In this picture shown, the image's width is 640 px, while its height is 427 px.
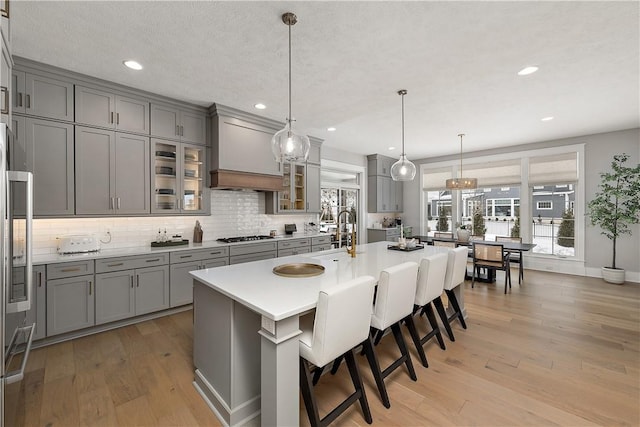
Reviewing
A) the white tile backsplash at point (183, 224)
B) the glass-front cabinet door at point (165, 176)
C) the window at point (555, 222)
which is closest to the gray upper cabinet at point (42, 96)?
the glass-front cabinet door at point (165, 176)

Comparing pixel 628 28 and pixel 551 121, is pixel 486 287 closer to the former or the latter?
pixel 551 121

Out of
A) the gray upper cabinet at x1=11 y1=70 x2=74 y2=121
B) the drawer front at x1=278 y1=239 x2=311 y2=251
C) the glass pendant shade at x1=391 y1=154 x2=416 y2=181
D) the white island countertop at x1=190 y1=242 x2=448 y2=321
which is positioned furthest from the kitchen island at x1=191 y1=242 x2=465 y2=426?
the gray upper cabinet at x1=11 y1=70 x2=74 y2=121

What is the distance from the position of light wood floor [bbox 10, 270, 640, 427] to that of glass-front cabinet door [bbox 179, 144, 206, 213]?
5.05 ft

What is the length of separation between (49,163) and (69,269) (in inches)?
43.9

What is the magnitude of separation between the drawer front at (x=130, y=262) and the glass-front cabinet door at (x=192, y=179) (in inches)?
30.4

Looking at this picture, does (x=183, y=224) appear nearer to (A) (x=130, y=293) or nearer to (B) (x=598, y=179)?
(A) (x=130, y=293)

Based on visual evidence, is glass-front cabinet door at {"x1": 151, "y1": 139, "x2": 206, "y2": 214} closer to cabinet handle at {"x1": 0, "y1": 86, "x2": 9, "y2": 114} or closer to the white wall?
cabinet handle at {"x1": 0, "y1": 86, "x2": 9, "y2": 114}

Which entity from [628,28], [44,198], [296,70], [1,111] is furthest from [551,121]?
[44,198]

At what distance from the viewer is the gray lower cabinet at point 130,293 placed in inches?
119

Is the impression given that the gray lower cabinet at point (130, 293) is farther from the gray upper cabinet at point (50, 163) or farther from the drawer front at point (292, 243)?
the drawer front at point (292, 243)

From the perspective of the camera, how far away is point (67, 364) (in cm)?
247

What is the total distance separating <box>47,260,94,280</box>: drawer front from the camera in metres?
2.74

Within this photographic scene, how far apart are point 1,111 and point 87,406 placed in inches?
77.2

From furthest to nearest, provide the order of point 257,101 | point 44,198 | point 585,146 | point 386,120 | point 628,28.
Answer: point 585,146
point 386,120
point 257,101
point 44,198
point 628,28
